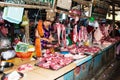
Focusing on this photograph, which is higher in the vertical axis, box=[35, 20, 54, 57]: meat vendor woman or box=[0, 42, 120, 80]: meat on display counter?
box=[35, 20, 54, 57]: meat vendor woman

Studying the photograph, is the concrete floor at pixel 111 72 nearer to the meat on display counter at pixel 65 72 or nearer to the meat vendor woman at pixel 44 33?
the meat on display counter at pixel 65 72

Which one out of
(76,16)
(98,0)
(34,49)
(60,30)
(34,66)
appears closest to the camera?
(34,66)

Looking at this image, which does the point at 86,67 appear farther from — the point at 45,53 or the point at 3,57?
the point at 3,57

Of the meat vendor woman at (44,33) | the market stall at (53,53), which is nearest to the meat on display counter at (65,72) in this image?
the market stall at (53,53)

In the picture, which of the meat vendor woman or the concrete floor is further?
the concrete floor

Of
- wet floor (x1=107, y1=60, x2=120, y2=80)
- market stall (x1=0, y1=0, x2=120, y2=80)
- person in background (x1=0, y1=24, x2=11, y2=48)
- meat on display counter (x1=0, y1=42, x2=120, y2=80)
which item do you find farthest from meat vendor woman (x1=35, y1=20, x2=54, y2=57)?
wet floor (x1=107, y1=60, x2=120, y2=80)

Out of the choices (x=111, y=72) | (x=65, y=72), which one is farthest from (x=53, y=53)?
(x=111, y=72)

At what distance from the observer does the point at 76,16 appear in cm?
676

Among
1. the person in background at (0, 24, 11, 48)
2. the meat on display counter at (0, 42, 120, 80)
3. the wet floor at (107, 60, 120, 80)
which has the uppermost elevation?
the person in background at (0, 24, 11, 48)

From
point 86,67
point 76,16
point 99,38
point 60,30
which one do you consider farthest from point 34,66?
point 99,38

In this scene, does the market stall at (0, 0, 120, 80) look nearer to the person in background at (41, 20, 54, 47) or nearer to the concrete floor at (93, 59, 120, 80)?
the person in background at (41, 20, 54, 47)

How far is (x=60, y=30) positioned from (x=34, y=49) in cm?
145

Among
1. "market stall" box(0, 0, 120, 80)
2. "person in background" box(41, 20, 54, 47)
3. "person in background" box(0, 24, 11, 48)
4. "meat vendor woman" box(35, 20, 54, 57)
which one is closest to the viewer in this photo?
"market stall" box(0, 0, 120, 80)

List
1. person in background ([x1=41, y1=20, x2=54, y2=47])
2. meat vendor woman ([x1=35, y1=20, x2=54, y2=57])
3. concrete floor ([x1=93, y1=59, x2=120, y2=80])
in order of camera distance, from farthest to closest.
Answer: concrete floor ([x1=93, y1=59, x2=120, y2=80]) → person in background ([x1=41, y1=20, x2=54, y2=47]) → meat vendor woman ([x1=35, y1=20, x2=54, y2=57])
